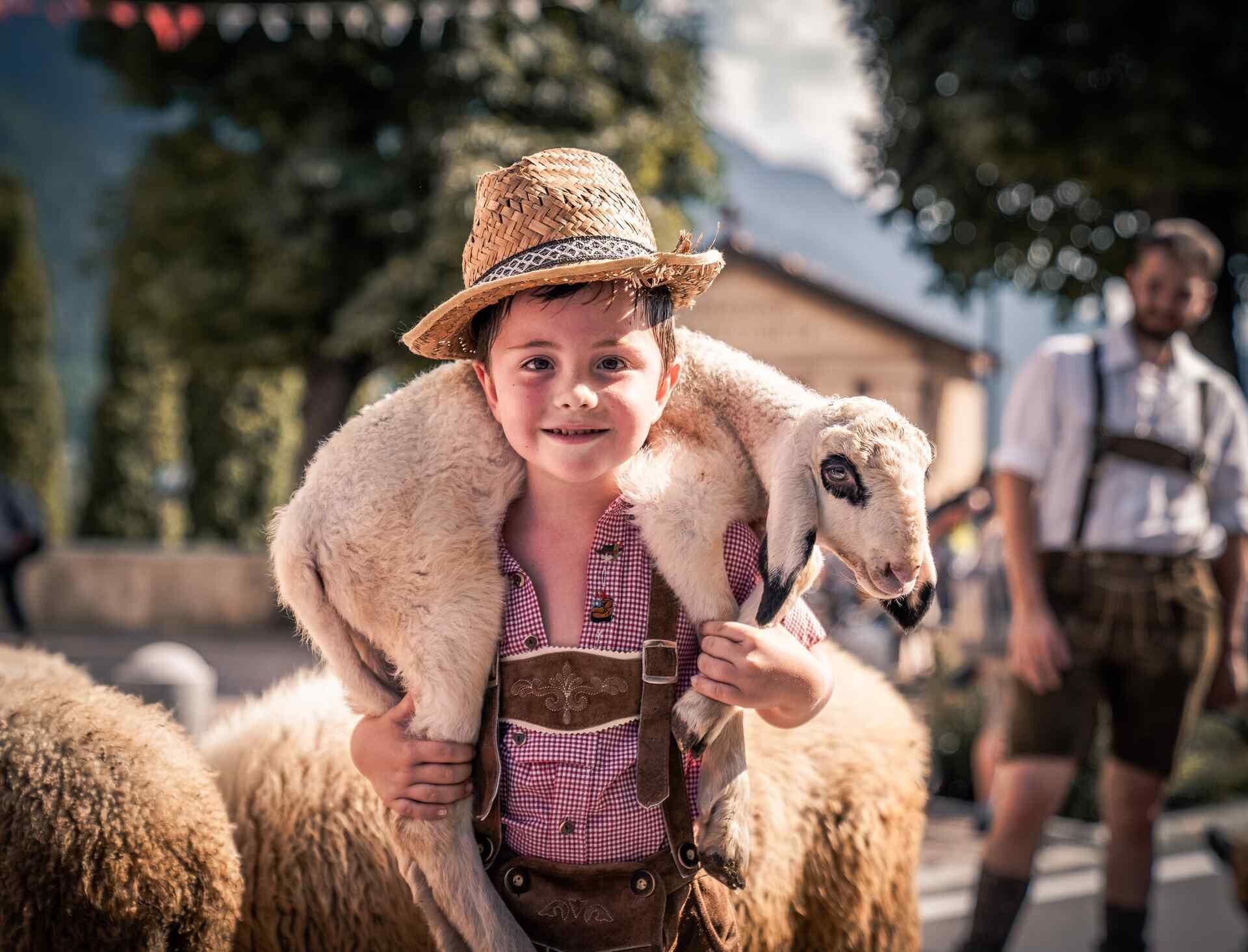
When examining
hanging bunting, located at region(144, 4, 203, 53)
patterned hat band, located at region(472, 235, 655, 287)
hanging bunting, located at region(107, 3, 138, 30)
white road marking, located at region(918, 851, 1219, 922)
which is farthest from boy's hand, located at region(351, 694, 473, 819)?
hanging bunting, located at region(107, 3, 138, 30)

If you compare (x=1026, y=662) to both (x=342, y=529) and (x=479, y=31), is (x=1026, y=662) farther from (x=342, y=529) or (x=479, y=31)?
(x=479, y=31)

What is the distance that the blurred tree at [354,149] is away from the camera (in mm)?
11062

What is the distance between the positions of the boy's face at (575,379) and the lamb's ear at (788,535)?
26cm

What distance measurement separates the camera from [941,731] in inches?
255

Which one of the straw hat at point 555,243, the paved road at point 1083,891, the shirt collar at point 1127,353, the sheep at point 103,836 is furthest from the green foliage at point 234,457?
the straw hat at point 555,243

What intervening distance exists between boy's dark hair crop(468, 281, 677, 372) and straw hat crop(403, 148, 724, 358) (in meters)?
0.02

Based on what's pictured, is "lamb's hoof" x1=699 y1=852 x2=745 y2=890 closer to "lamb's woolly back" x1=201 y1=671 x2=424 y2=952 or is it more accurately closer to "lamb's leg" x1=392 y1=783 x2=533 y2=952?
"lamb's leg" x1=392 y1=783 x2=533 y2=952

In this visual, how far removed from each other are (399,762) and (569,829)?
0.90 ft

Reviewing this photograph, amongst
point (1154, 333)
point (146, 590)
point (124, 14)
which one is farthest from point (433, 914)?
point (146, 590)

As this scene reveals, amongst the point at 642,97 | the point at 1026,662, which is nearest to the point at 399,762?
the point at 1026,662

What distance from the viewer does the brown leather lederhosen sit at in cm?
158

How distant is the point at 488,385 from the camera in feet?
5.35

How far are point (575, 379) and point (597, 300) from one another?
119mm

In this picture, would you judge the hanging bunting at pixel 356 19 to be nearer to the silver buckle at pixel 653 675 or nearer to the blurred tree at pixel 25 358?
the blurred tree at pixel 25 358
